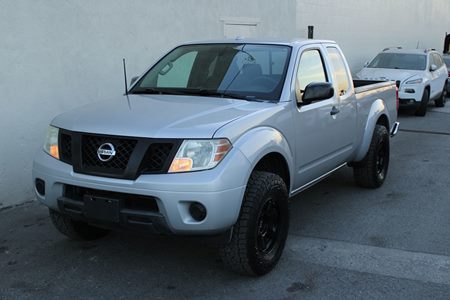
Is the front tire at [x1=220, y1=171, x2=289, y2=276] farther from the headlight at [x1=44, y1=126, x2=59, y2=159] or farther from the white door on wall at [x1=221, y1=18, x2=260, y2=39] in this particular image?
the white door on wall at [x1=221, y1=18, x2=260, y2=39]

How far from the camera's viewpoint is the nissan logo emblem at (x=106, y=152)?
3.54 meters

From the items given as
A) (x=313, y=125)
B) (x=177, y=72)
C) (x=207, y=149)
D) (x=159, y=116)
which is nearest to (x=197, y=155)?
(x=207, y=149)

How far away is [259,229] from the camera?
3.91 metres

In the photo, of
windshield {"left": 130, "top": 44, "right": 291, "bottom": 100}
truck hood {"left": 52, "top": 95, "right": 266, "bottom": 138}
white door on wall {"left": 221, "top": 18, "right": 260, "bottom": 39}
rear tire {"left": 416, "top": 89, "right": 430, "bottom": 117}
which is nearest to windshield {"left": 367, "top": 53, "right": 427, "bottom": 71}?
rear tire {"left": 416, "top": 89, "right": 430, "bottom": 117}

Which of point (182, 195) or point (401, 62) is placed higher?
point (182, 195)

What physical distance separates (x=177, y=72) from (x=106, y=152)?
5.33ft

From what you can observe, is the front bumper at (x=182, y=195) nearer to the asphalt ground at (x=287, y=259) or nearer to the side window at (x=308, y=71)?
the asphalt ground at (x=287, y=259)

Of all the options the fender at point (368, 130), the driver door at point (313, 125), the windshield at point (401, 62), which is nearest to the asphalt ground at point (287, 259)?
the fender at point (368, 130)

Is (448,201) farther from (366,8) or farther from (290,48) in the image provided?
(366,8)

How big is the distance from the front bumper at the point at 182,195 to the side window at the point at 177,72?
1.46 meters

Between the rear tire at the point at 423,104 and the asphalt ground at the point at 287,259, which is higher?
the asphalt ground at the point at 287,259

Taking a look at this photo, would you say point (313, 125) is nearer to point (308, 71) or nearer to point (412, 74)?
point (308, 71)

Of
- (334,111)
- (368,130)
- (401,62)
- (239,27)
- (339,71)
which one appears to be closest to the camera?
(334,111)

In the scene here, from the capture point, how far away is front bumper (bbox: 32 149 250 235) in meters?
3.36
